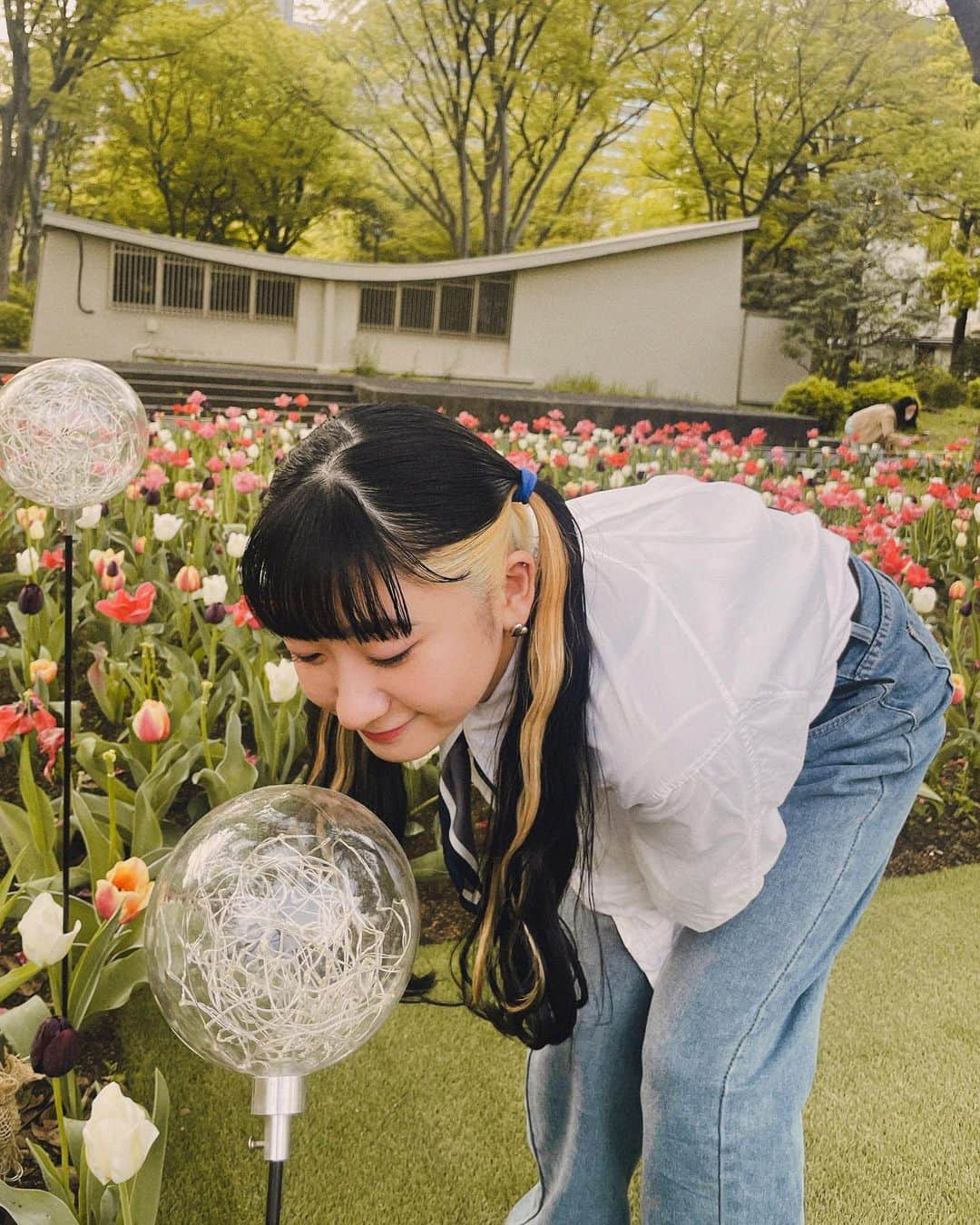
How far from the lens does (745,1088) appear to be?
1.17m

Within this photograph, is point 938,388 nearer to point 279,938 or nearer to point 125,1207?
point 125,1207

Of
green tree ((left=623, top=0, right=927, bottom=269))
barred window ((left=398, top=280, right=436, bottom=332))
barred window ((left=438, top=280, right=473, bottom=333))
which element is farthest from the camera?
green tree ((left=623, top=0, right=927, bottom=269))

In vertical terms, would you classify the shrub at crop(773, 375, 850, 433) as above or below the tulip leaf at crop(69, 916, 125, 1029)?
above

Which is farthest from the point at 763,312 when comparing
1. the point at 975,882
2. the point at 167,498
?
the point at 975,882

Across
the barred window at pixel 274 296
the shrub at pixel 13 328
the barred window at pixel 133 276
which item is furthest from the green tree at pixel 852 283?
the shrub at pixel 13 328

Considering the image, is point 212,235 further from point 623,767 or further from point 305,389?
point 623,767

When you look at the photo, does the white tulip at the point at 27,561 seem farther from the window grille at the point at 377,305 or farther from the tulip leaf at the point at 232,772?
the window grille at the point at 377,305

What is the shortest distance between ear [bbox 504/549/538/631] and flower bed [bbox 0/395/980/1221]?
0.55 meters

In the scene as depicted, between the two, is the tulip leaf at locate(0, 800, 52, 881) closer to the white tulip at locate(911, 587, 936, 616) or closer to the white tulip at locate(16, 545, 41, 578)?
the white tulip at locate(16, 545, 41, 578)

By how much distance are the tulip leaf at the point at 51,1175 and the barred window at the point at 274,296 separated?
49.8 feet

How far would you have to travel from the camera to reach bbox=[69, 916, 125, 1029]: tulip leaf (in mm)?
1613

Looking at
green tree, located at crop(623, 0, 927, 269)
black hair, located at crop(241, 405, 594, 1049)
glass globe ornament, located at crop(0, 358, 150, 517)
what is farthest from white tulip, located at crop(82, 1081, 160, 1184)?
green tree, located at crop(623, 0, 927, 269)

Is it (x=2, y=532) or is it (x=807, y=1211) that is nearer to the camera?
(x=807, y=1211)

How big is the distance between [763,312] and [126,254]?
9.06 meters
